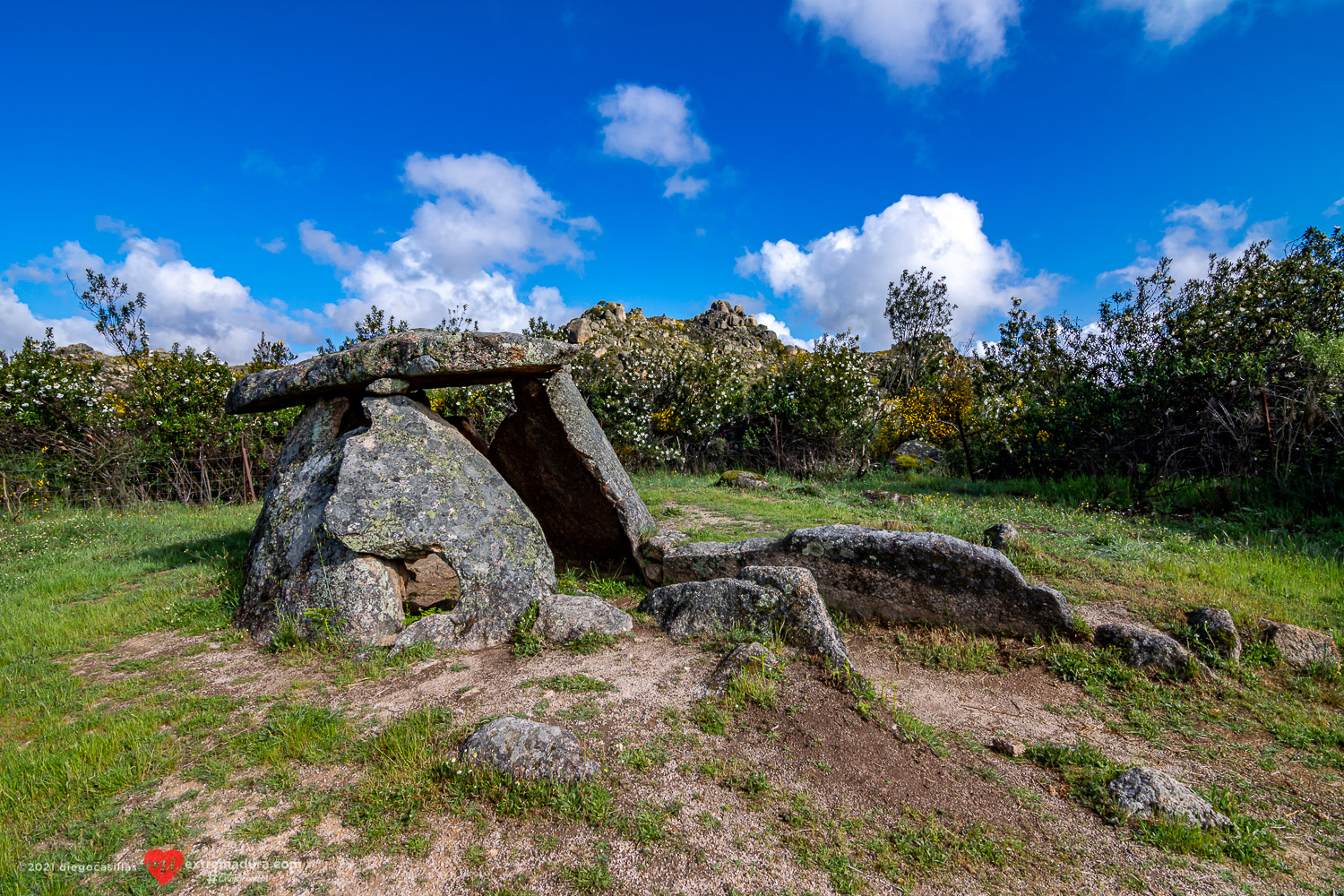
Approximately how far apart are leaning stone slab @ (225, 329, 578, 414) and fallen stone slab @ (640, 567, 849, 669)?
9.89ft

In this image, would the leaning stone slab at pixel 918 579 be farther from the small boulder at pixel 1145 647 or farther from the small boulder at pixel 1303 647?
the small boulder at pixel 1303 647

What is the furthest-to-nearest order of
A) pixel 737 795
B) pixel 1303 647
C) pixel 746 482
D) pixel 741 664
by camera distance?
pixel 746 482, pixel 1303 647, pixel 741 664, pixel 737 795

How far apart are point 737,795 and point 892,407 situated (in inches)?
715

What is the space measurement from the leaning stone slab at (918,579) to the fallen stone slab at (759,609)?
1.93 feet

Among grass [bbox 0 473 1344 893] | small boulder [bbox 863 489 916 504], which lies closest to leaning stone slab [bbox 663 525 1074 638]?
grass [bbox 0 473 1344 893]

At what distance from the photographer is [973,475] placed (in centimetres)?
1616

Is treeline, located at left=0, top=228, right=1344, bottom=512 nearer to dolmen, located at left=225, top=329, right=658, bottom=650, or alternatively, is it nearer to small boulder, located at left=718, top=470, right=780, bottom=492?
small boulder, located at left=718, top=470, right=780, bottom=492

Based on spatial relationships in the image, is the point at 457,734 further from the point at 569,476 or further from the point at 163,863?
the point at 569,476

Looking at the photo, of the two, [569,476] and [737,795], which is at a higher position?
[569,476]

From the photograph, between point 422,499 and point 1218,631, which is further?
point 422,499

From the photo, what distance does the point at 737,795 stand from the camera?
3109mm

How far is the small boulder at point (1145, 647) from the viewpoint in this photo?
4.41 meters

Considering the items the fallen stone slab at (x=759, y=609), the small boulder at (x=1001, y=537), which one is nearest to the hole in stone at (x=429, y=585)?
the fallen stone slab at (x=759, y=609)

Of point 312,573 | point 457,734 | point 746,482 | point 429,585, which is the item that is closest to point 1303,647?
point 457,734
